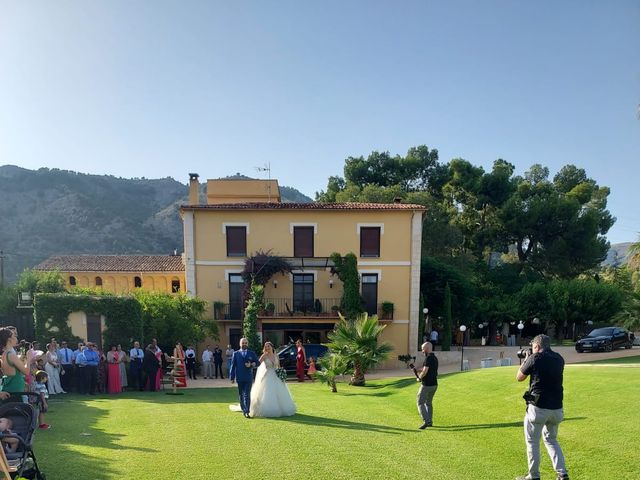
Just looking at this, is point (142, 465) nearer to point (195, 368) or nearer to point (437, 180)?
point (195, 368)

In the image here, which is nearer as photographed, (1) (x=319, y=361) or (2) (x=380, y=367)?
(1) (x=319, y=361)

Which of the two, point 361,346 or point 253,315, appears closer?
point 361,346

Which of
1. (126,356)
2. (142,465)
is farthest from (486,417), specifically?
(126,356)

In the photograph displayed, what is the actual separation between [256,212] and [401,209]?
8001 mm

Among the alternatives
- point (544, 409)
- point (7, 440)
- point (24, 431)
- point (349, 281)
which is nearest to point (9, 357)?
point (24, 431)

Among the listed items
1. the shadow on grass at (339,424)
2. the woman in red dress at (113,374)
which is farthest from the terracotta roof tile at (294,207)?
the shadow on grass at (339,424)

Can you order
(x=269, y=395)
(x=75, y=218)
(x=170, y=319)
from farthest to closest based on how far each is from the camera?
(x=75, y=218) < (x=170, y=319) < (x=269, y=395)

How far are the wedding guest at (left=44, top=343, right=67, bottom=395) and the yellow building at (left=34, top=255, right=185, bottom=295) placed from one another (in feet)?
62.5

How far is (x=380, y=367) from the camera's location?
2478cm

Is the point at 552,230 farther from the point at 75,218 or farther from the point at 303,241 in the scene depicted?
the point at 75,218

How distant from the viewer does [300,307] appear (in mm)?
26406

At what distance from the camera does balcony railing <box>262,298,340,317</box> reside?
25656 mm

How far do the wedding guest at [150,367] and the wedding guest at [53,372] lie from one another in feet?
8.28

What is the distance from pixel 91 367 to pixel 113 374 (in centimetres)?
83
